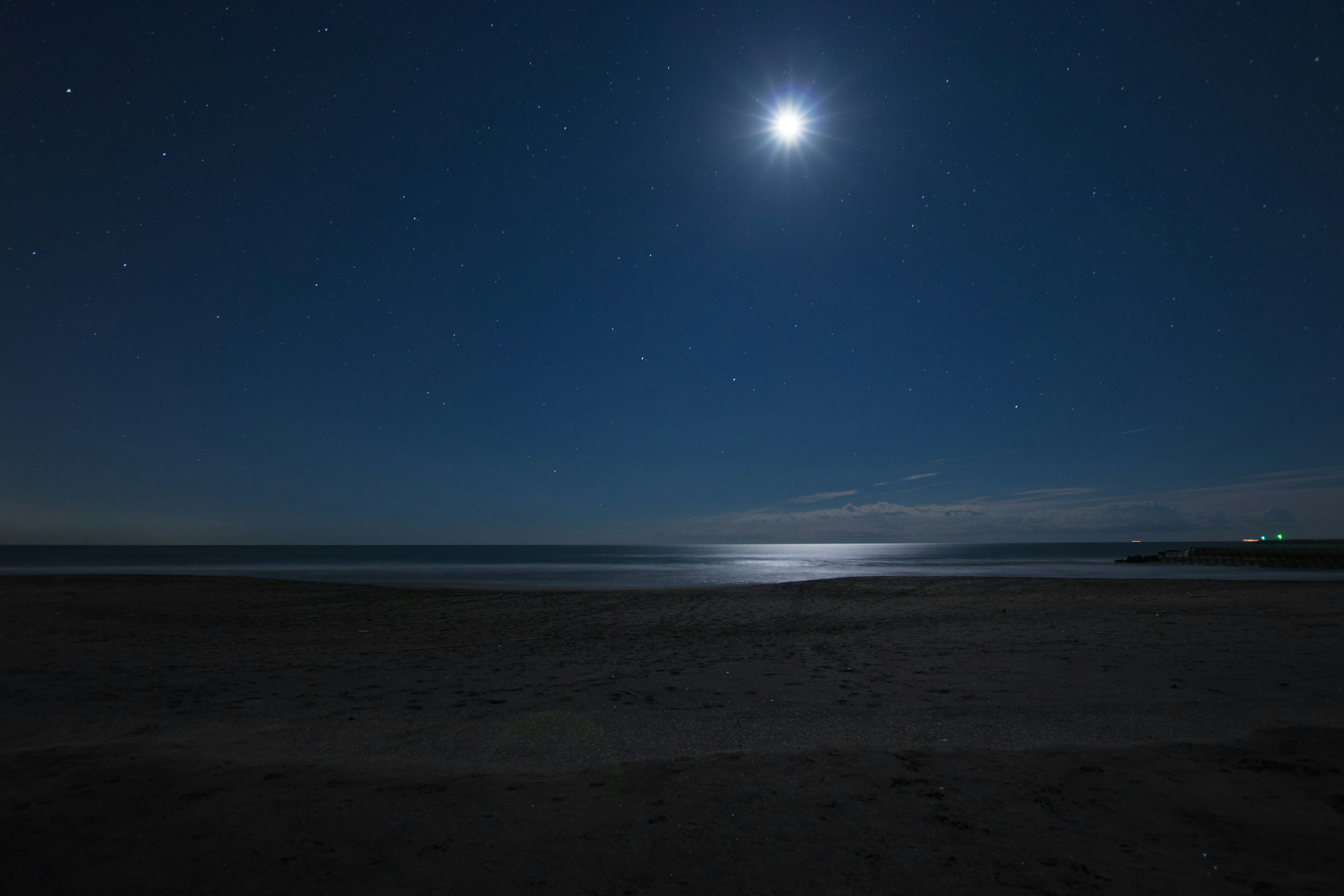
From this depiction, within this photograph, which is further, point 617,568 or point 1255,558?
point 617,568

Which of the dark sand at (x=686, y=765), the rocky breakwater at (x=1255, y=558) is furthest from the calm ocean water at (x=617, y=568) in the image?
the dark sand at (x=686, y=765)

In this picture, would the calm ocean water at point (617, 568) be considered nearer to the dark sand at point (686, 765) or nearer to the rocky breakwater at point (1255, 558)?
the rocky breakwater at point (1255, 558)

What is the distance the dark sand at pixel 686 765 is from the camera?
442 cm

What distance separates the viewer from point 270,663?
12594 millimetres

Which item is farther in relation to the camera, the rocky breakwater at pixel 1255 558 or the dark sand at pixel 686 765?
the rocky breakwater at pixel 1255 558

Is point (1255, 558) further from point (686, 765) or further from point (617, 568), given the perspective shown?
point (686, 765)

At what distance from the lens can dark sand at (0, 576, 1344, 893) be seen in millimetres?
4418

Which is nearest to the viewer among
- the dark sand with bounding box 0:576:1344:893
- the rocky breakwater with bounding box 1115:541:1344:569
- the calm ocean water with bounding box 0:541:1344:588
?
the dark sand with bounding box 0:576:1344:893

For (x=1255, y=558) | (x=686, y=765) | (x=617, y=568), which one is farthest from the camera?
(x=617, y=568)

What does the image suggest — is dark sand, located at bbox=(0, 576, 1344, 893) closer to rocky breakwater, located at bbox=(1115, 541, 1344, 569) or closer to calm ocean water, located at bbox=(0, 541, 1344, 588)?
calm ocean water, located at bbox=(0, 541, 1344, 588)

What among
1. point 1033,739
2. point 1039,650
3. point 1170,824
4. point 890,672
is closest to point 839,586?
point 1039,650

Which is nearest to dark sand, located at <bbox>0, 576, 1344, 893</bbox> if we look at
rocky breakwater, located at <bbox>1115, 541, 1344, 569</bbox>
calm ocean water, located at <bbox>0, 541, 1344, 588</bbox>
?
calm ocean water, located at <bbox>0, 541, 1344, 588</bbox>

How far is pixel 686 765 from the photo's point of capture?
641 centimetres

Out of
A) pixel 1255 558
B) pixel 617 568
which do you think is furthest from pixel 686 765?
pixel 1255 558
